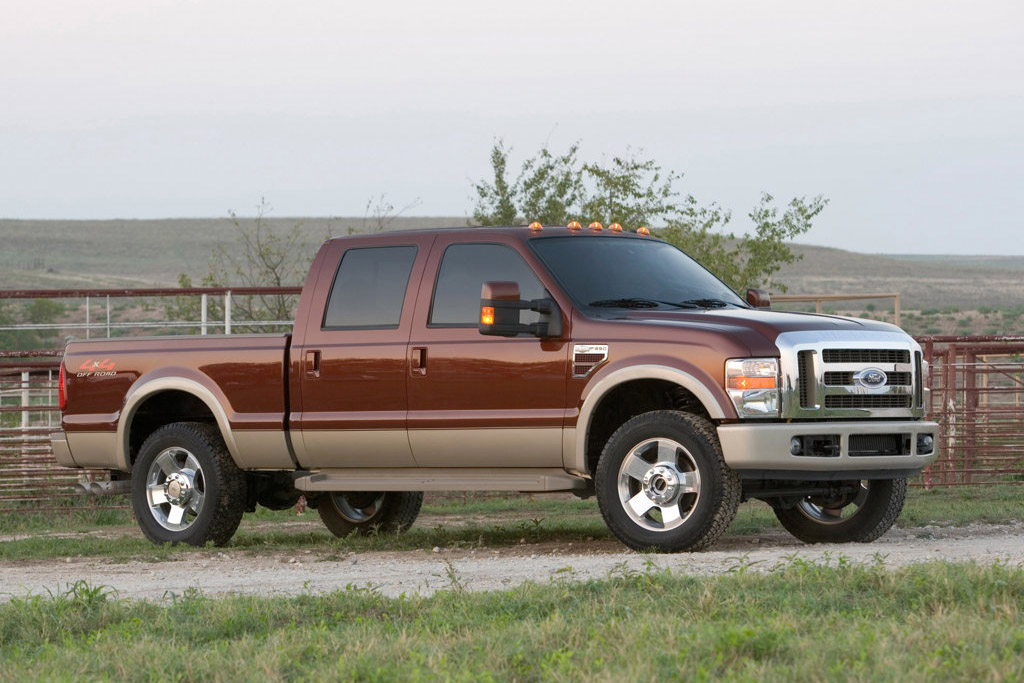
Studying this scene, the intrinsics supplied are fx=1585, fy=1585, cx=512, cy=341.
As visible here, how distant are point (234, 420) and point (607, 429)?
2671mm

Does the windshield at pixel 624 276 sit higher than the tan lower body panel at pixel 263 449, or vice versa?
the windshield at pixel 624 276

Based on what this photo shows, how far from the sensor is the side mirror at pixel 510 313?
954 cm

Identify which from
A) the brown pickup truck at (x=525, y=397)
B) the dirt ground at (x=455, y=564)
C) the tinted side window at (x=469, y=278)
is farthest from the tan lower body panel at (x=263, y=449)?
the tinted side window at (x=469, y=278)

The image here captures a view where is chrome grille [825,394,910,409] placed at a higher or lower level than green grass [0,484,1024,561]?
higher

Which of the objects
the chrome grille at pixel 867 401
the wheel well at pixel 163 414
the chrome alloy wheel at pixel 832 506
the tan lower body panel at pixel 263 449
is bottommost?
the chrome alloy wheel at pixel 832 506

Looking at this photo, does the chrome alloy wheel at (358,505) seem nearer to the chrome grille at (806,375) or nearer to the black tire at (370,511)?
the black tire at (370,511)

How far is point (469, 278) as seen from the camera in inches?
405

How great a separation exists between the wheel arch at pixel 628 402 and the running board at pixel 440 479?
0.51 feet

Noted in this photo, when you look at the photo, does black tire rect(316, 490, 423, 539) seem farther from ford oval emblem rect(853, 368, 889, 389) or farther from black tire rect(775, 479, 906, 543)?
ford oval emblem rect(853, 368, 889, 389)

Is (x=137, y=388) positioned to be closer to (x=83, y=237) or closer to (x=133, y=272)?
(x=133, y=272)

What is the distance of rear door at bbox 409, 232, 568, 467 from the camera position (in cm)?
984

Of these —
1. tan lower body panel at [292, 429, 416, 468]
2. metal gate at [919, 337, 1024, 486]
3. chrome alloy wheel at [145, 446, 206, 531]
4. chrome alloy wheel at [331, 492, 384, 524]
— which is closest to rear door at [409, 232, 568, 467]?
tan lower body panel at [292, 429, 416, 468]

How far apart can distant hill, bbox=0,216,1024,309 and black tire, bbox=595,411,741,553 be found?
67930 millimetres

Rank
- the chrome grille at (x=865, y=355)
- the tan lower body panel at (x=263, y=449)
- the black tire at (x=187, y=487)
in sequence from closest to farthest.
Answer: the chrome grille at (x=865, y=355) → the tan lower body panel at (x=263, y=449) → the black tire at (x=187, y=487)
